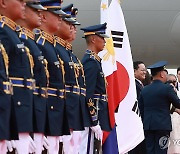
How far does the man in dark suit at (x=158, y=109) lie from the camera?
24.0 ft

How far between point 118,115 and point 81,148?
125 cm

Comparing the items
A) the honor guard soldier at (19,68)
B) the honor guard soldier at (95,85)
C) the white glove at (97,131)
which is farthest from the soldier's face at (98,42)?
the honor guard soldier at (19,68)

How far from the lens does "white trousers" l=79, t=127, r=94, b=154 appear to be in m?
5.58

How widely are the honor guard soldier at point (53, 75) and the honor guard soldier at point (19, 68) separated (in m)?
0.55

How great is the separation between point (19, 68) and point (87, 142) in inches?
75.4

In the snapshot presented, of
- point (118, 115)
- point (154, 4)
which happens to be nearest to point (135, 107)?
point (118, 115)

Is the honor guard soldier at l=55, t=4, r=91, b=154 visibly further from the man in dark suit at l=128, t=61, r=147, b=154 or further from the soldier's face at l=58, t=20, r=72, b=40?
the man in dark suit at l=128, t=61, r=147, b=154

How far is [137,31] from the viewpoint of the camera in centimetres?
996

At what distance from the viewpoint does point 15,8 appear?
12.4 feet

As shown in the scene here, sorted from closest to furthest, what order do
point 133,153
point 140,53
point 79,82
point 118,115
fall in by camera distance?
point 79,82 → point 118,115 → point 133,153 → point 140,53

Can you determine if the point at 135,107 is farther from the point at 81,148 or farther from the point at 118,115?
the point at 81,148

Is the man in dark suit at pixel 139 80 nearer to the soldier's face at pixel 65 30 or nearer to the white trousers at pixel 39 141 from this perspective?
the soldier's face at pixel 65 30

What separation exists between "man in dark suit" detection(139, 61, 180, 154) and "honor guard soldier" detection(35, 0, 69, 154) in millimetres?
2780

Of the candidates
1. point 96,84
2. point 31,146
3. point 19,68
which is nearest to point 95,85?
point 96,84
